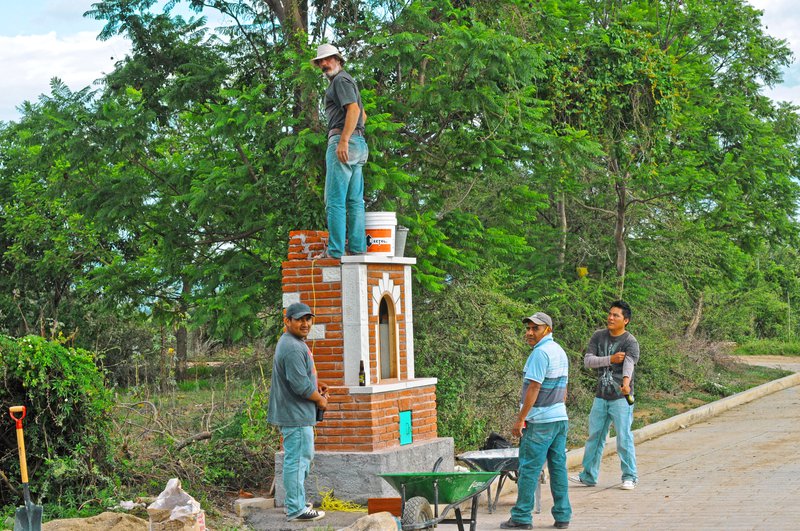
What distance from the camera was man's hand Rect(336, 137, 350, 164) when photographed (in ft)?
35.6

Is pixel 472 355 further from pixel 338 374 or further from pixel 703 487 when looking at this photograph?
pixel 338 374

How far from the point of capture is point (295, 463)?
9.39 m

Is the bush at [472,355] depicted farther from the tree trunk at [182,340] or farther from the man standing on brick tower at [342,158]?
the tree trunk at [182,340]

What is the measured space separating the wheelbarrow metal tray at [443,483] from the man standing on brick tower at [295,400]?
4.00ft

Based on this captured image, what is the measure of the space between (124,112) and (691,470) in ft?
32.8

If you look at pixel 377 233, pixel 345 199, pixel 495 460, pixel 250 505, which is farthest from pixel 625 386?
pixel 250 505

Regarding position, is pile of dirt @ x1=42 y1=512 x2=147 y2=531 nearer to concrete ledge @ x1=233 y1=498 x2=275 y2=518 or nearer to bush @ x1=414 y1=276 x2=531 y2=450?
concrete ledge @ x1=233 y1=498 x2=275 y2=518

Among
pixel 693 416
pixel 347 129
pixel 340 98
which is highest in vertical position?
pixel 340 98

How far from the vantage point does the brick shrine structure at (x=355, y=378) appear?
1048cm

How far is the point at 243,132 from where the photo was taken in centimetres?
1591

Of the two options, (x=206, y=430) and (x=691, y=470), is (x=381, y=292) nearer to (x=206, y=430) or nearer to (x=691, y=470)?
(x=206, y=430)

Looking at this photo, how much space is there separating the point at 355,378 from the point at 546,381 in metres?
2.17

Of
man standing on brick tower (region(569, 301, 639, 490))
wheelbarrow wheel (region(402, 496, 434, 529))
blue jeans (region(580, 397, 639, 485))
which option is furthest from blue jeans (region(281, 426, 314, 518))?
blue jeans (region(580, 397, 639, 485))

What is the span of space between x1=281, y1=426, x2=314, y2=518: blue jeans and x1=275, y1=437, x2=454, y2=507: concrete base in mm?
847
